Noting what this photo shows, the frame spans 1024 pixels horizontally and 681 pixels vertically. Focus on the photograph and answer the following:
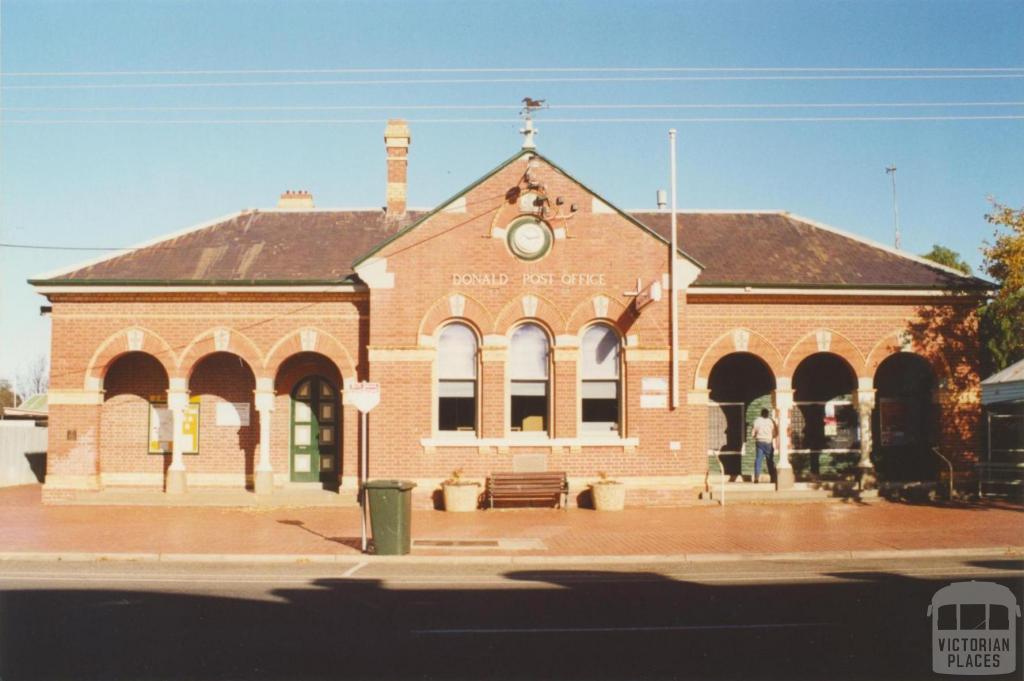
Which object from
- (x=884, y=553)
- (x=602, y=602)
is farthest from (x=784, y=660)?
(x=884, y=553)

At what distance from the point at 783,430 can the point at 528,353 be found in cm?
622

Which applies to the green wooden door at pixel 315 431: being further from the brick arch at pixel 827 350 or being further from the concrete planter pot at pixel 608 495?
the brick arch at pixel 827 350

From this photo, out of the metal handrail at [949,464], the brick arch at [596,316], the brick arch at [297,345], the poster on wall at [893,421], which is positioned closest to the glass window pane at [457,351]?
the brick arch at [596,316]

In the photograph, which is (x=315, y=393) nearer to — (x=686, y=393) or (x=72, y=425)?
(x=72, y=425)

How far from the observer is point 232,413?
72.5 feet

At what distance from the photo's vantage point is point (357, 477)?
20.4 m

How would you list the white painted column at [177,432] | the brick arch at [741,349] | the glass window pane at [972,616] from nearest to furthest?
the glass window pane at [972,616] → the white painted column at [177,432] → the brick arch at [741,349]

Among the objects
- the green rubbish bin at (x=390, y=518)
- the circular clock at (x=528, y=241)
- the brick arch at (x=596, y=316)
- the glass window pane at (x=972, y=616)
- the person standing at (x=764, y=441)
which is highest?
the circular clock at (x=528, y=241)

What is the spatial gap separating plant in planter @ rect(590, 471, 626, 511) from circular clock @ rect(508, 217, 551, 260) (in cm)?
513

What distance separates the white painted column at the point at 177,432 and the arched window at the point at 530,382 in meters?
7.63

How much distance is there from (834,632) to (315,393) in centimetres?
1592

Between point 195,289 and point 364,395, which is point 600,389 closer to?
point 364,395

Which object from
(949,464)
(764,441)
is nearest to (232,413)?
(764,441)

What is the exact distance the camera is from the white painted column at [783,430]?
20797 millimetres
